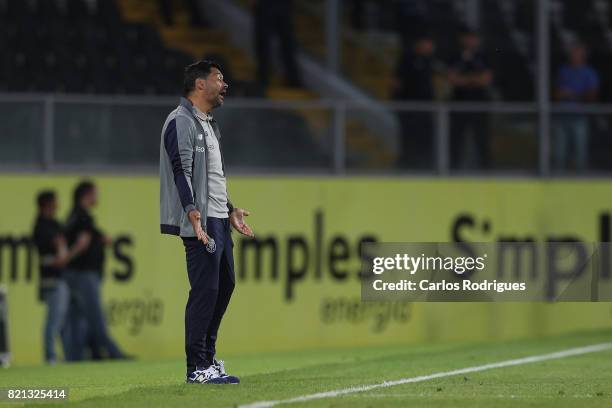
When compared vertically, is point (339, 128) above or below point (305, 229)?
above

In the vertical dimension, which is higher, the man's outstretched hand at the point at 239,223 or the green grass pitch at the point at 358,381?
the man's outstretched hand at the point at 239,223

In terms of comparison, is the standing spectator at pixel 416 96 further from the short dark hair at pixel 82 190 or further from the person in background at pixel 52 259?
the person in background at pixel 52 259

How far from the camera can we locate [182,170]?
9.48 meters

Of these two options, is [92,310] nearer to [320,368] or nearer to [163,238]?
[163,238]

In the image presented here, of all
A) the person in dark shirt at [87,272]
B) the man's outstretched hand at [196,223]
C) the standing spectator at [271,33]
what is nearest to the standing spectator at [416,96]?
the standing spectator at [271,33]

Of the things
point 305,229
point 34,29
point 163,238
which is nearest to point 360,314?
point 305,229

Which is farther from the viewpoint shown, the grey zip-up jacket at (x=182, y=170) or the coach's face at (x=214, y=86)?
the coach's face at (x=214, y=86)

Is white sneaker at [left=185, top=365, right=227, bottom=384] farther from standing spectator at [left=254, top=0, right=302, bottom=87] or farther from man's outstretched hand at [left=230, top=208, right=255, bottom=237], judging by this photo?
standing spectator at [left=254, top=0, right=302, bottom=87]

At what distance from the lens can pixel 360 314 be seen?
18.8 metres

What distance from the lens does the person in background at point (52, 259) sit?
1728 centimetres

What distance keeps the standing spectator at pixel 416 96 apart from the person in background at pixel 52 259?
411 cm

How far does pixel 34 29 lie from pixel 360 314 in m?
5.74

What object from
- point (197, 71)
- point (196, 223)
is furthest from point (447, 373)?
point (197, 71)

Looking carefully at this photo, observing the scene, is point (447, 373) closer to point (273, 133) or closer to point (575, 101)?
point (273, 133)
